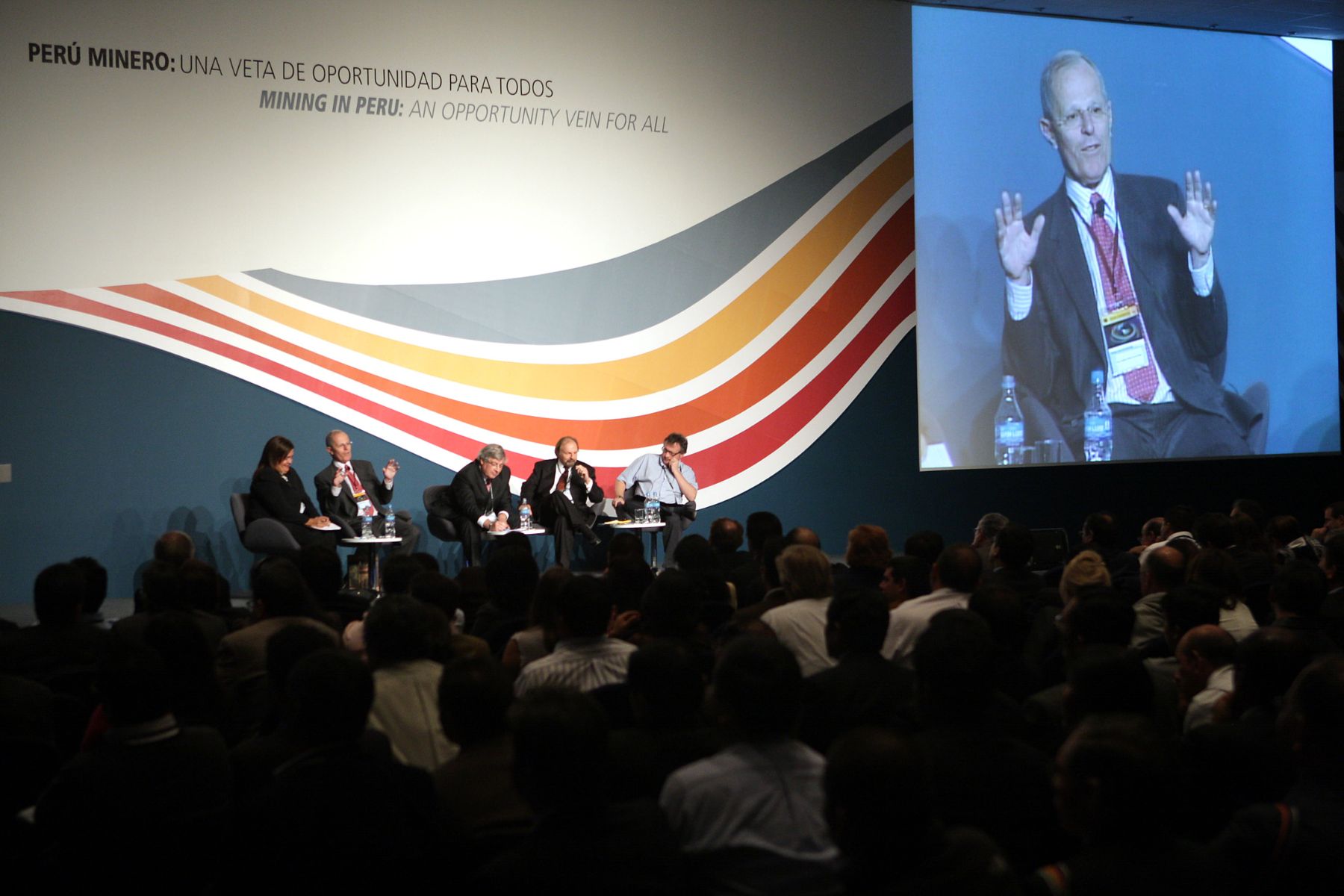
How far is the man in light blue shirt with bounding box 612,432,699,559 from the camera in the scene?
8062mm

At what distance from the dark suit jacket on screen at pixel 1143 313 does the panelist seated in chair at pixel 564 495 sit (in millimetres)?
3621

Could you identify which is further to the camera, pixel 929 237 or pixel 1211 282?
pixel 1211 282

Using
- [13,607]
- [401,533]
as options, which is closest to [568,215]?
[401,533]

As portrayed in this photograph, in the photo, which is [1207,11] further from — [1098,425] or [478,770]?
[478,770]

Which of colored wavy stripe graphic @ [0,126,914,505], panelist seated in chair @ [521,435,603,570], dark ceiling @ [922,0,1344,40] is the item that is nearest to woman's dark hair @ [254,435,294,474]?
colored wavy stripe graphic @ [0,126,914,505]

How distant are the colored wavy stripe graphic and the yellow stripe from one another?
11mm

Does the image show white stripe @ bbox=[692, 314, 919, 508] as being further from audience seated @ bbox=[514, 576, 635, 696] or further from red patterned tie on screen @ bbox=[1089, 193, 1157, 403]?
audience seated @ bbox=[514, 576, 635, 696]

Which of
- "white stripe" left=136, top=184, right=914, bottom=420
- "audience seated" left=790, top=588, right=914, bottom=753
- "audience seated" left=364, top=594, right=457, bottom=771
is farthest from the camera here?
"white stripe" left=136, top=184, right=914, bottom=420

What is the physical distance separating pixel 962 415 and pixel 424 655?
7277mm

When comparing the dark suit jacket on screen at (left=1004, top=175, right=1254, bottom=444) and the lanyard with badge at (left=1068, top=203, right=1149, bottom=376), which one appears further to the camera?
the lanyard with badge at (left=1068, top=203, right=1149, bottom=376)

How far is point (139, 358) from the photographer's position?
7305 millimetres

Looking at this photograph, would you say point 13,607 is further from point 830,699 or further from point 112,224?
point 830,699

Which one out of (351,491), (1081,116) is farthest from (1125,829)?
(1081,116)

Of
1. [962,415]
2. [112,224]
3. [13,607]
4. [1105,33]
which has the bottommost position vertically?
[13,607]
